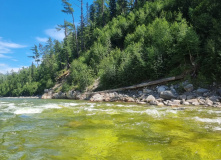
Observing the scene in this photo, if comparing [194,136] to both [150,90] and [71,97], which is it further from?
[71,97]

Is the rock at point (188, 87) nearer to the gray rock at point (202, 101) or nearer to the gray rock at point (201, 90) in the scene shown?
the gray rock at point (201, 90)

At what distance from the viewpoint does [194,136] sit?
15.3 ft

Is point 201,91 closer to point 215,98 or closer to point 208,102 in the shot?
point 215,98

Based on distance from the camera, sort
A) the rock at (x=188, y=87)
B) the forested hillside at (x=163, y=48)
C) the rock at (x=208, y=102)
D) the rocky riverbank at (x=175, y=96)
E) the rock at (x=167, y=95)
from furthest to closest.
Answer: the forested hillside at (x=163, y=48) < the rock at (x=188, y=87) < the rock at (x=167, y=95) < the rocky riverbank at (x=175, y=96) < the rock at (x=208, y=102)

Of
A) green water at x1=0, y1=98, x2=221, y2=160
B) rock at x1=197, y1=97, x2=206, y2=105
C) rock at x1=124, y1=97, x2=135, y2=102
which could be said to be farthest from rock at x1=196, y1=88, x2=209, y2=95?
green water at x1=0, y1=98, x2=221, y2=160

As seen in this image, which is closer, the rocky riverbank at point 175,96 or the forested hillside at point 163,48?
the rocky riverbank at point 175,96

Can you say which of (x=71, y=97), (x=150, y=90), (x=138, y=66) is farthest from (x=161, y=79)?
(x=71, y=97)

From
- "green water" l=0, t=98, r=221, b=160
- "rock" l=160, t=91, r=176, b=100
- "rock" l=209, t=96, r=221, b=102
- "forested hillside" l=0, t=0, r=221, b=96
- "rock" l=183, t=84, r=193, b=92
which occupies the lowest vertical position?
"green water" l=0, t=98, r=221, b=160

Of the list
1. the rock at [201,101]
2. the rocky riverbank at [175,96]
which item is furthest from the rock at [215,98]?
the rock at [201,101]

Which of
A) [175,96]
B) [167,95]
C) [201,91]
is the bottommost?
[175,96]

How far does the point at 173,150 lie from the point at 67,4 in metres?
40.3

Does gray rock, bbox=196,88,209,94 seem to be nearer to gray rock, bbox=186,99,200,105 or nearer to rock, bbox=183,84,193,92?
rock, bbox=183,84,193,92

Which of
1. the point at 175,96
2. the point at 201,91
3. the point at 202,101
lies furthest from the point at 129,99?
the point at 202,101

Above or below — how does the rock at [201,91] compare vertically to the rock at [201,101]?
above
